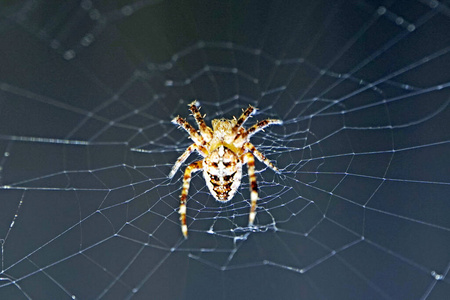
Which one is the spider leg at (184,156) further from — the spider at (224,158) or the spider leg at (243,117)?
the spider leg at (243,117)

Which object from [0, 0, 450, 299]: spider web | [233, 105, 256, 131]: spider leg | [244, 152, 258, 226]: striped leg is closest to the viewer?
[244, 152, 258, 226]: striped leg

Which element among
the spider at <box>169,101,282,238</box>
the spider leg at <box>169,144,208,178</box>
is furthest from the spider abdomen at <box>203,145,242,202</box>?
the spider leg at <box>169,144,208,178</box>

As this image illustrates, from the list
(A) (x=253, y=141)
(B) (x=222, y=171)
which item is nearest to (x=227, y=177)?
(B) (x=222, y=171)

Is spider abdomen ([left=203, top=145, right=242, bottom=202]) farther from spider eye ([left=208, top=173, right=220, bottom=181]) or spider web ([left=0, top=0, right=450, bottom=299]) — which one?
spider web ([left=0, top=0, right=450, bottom=299])

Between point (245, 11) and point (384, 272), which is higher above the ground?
point (245, 11)

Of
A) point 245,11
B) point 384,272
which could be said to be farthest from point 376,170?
point 245,11

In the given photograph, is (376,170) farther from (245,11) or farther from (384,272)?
(245,11)

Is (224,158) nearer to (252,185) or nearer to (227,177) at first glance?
(227,177)

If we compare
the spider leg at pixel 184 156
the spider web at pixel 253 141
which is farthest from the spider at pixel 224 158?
the spider web at pixel 253 141
